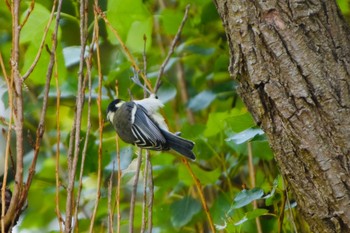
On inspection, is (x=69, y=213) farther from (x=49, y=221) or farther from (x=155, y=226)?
(x=49, y=221)

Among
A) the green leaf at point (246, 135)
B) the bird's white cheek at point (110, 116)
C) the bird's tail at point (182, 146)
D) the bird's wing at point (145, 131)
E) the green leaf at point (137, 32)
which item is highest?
the green leaf at point (137, 32)

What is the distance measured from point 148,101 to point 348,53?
62 centimetres

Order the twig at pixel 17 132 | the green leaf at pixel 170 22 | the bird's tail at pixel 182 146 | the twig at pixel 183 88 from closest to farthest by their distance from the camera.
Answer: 1. the twig at pixel 17 132
2. the bird's tail at pixel 182 146
3. the green leaf at pixel 170 22
4. the twig at pixel 183 88

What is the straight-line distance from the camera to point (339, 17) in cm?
146

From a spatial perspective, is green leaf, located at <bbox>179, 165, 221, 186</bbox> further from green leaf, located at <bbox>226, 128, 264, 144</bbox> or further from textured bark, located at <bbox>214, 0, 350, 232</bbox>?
textured bark, located at <bbox>214, 0, 350, 232</bbox>

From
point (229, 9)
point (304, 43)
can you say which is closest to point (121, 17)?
point (229, 9)

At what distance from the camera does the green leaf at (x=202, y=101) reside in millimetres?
2414

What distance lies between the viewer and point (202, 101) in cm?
244

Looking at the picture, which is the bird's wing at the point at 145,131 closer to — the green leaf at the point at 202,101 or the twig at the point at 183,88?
the green leaf at the point at 202,101

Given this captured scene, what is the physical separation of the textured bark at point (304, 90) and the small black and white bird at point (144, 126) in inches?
14.8

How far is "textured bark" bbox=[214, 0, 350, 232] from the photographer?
1.38 m

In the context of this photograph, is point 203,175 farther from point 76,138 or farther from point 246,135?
point 76,138

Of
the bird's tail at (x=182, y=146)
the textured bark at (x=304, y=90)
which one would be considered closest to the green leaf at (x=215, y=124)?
the bird's tail at (x=182, y=146)

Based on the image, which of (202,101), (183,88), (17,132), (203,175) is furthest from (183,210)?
(17,132)
